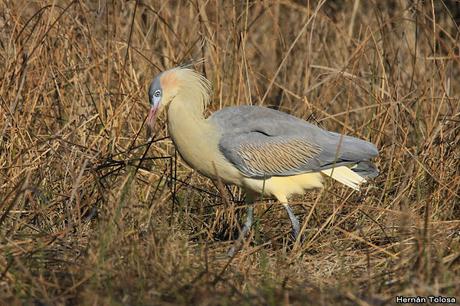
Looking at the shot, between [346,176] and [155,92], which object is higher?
[155,92]

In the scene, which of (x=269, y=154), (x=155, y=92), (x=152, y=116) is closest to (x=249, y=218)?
(x=269, y=154)

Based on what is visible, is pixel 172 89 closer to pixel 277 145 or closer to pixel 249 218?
pixel 277 145

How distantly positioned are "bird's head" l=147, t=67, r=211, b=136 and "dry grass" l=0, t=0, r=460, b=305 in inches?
14.2

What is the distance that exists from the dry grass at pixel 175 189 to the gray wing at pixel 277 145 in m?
0.28

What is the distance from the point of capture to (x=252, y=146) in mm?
5555

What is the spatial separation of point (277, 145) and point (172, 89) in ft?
2.49

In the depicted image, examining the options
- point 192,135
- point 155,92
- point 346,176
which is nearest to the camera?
point 192,135

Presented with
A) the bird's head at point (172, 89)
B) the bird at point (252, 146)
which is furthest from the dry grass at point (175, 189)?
the bird's head at point (172, 89)

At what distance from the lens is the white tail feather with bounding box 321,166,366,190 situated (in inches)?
Answer: 222

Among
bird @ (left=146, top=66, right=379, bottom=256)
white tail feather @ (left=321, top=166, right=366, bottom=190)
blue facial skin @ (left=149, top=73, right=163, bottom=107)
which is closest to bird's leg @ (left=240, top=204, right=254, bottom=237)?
bird @ (left=146, top=66, right=379, bottom=256)

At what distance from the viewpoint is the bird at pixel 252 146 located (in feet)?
18.0

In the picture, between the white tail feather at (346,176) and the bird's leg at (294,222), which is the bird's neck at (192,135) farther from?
the white tail feather at (346,176)

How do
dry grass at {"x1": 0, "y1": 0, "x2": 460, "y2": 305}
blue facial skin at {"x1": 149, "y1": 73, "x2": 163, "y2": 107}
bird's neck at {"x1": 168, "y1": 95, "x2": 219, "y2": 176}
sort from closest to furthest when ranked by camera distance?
dry grass at {"x1": 0, "y1": 0, "x2": 460, "y2": 305}, bird's neck at {"x1": 168, "y1": 95, "x2": 219, "y2": 176}, blue facial skin at {"x1": 149, "y1": 73, "x2": 163, "y2": 107}

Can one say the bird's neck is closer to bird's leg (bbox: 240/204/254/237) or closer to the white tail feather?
bird's leg (bbox: 240/204/254/237)
